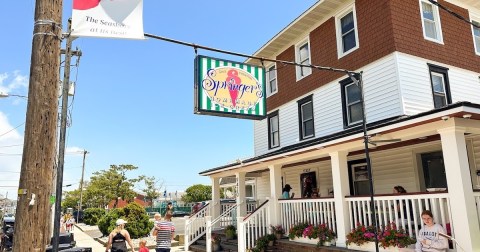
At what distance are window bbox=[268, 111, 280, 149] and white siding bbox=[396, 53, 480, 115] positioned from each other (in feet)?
23.4

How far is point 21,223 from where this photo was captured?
4184 millimetres

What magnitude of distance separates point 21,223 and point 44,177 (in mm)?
534

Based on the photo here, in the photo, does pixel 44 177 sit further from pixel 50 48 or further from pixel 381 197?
pixel 381 197

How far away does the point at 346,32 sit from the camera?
46.1 feet

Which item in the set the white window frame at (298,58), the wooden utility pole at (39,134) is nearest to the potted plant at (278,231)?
the white window frame at (298,58)

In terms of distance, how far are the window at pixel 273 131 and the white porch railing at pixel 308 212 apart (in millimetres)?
5607

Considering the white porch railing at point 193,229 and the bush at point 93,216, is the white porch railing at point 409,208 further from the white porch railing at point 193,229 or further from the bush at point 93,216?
the bush at point 93,216

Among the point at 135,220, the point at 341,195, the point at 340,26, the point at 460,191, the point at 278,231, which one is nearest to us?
the point at 460,191

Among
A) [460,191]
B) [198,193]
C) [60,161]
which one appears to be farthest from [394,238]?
[198,193]

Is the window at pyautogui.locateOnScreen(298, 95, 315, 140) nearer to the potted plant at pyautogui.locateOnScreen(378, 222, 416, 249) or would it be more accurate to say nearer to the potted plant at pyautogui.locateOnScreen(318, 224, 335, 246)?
the potted plant at pyautogui.locateOnScreen(318, 224, 335, 246)

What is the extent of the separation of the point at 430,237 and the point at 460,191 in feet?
3.54

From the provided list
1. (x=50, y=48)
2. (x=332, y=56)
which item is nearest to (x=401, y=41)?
(x=332, y=56)

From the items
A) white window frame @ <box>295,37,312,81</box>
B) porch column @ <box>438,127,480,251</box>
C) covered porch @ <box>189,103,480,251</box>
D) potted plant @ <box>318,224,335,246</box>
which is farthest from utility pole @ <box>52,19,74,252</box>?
white window frame @ <box>295,37,312,81</box>

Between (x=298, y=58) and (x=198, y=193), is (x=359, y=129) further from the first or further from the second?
(x=198, y=193)
